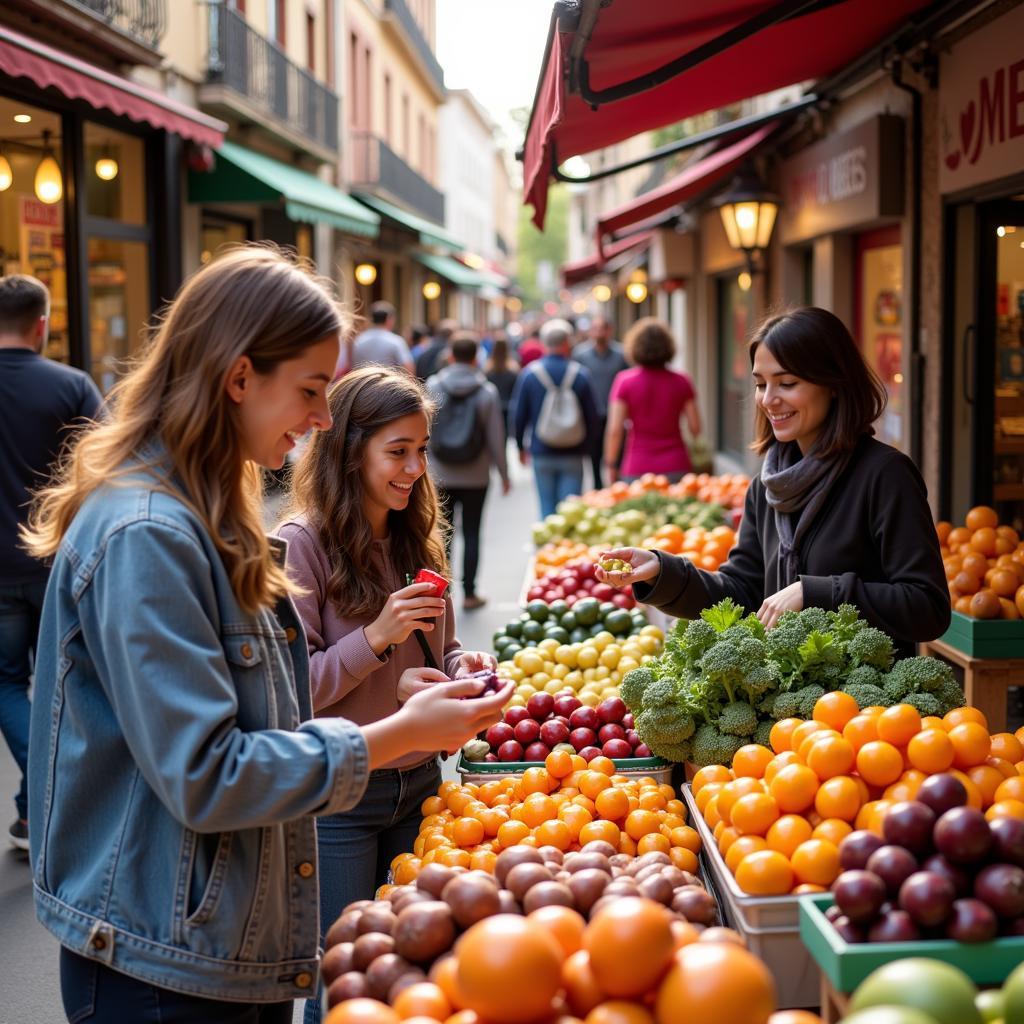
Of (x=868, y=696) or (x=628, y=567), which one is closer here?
(x=868, y=696)

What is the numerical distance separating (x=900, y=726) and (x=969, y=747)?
0.54 ft

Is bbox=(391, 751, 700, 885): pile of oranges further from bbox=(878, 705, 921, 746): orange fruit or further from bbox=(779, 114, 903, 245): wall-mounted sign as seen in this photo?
bbox=(779, 114, 903, 245): wall-mounted sign

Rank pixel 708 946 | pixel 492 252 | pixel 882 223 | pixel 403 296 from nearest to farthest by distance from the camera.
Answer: pixel 708 946, pixel 882 223, pixel 403 296, pixel 492 252

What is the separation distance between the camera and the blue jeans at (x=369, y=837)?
3125 millimetres

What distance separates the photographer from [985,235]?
266 inches

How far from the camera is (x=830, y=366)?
11.7 ft

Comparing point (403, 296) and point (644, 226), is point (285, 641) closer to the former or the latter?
point (644, 226)

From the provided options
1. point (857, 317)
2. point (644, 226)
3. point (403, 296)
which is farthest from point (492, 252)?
point (857, 317)

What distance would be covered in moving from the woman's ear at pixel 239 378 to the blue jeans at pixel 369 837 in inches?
56.3

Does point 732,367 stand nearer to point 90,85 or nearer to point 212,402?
point 90,85

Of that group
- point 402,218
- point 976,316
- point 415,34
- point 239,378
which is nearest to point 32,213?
point 976,316

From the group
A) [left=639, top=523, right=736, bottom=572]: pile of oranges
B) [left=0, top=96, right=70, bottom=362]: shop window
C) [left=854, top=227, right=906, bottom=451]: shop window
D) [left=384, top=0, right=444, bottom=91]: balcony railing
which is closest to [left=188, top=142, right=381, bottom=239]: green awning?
[left=0, top=96, right=70, bottom=362]: shop window

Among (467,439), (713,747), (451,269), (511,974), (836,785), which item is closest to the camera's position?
(511,974)

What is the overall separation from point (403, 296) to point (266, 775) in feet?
101
